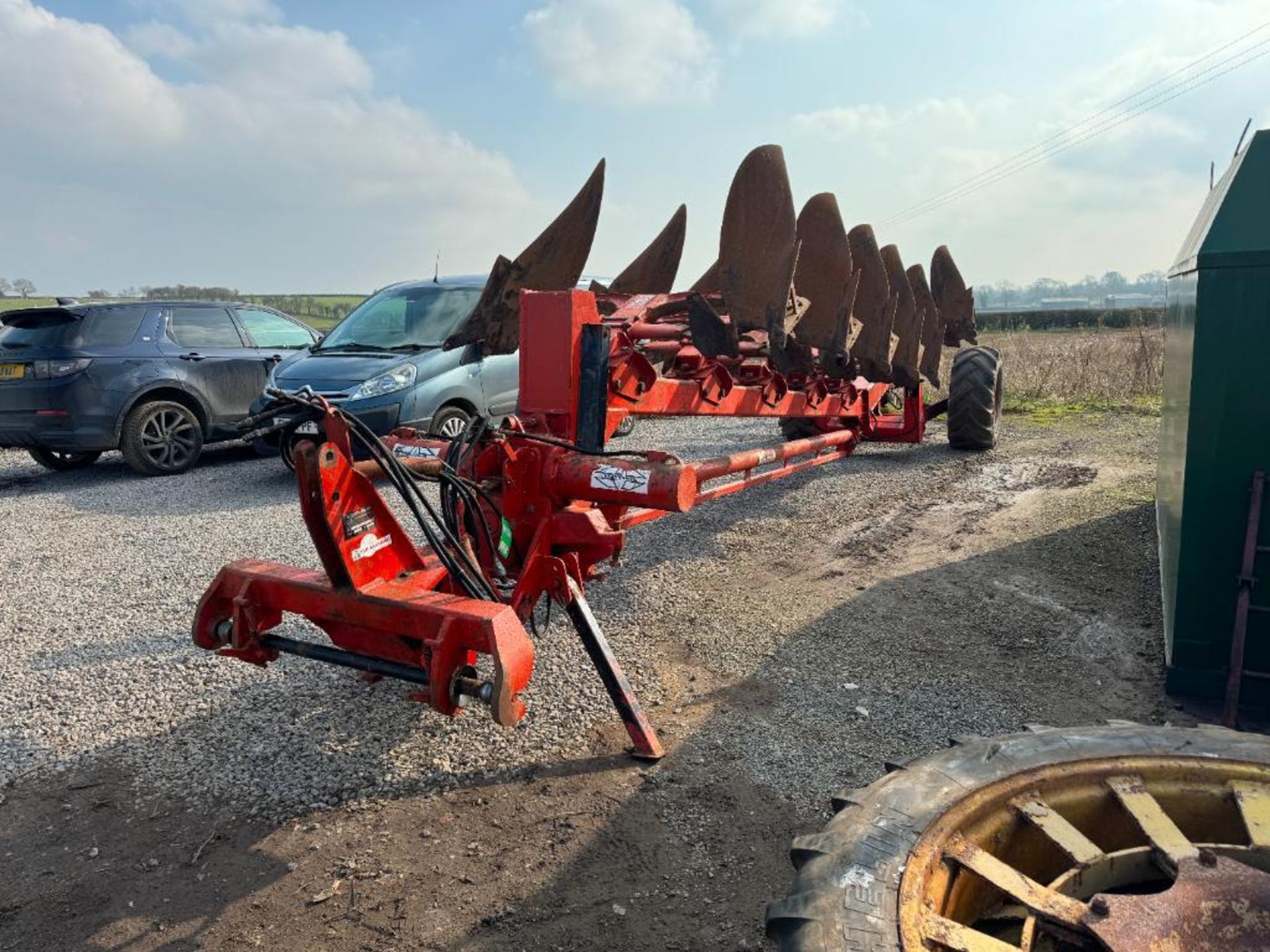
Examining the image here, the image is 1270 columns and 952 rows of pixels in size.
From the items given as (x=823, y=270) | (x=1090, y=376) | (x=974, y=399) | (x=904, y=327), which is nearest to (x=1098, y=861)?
(x=823, y=270)

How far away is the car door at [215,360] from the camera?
970 centimetres

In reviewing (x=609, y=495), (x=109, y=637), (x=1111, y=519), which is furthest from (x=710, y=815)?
(x=1111, y=519)

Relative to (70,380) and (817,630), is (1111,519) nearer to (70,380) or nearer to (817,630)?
(817,630)

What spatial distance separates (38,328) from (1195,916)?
1067cm

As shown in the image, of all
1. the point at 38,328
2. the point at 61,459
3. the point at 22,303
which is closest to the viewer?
the point at 38,328

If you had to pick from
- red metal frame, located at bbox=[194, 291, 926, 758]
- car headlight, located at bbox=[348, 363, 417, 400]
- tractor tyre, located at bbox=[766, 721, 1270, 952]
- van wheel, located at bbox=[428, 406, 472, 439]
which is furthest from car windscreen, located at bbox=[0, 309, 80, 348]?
tractor tyre, located at bbox=[766, 721, 1270, 952]

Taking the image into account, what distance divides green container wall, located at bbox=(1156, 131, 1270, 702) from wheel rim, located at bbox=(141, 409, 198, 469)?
365 inches

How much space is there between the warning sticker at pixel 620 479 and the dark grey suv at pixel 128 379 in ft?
21.8

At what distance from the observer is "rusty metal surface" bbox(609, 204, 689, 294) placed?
6199 millimetres

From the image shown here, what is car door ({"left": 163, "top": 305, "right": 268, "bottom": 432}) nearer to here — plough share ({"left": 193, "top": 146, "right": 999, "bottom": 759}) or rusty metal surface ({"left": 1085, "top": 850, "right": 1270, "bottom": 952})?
plough share ({"left": 193, "top": 146, "right": 999, "bottom": 759})

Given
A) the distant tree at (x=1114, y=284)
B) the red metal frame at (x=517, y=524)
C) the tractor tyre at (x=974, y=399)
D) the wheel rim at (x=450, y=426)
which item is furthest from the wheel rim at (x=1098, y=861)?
the distant tree at (x=1114, y=284)

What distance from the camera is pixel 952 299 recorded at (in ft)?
35.8

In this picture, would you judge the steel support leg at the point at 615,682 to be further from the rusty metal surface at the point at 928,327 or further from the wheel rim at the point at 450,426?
the rusty metal surface at the point at 928,327

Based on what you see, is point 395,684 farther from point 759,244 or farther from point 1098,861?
point 759,244
